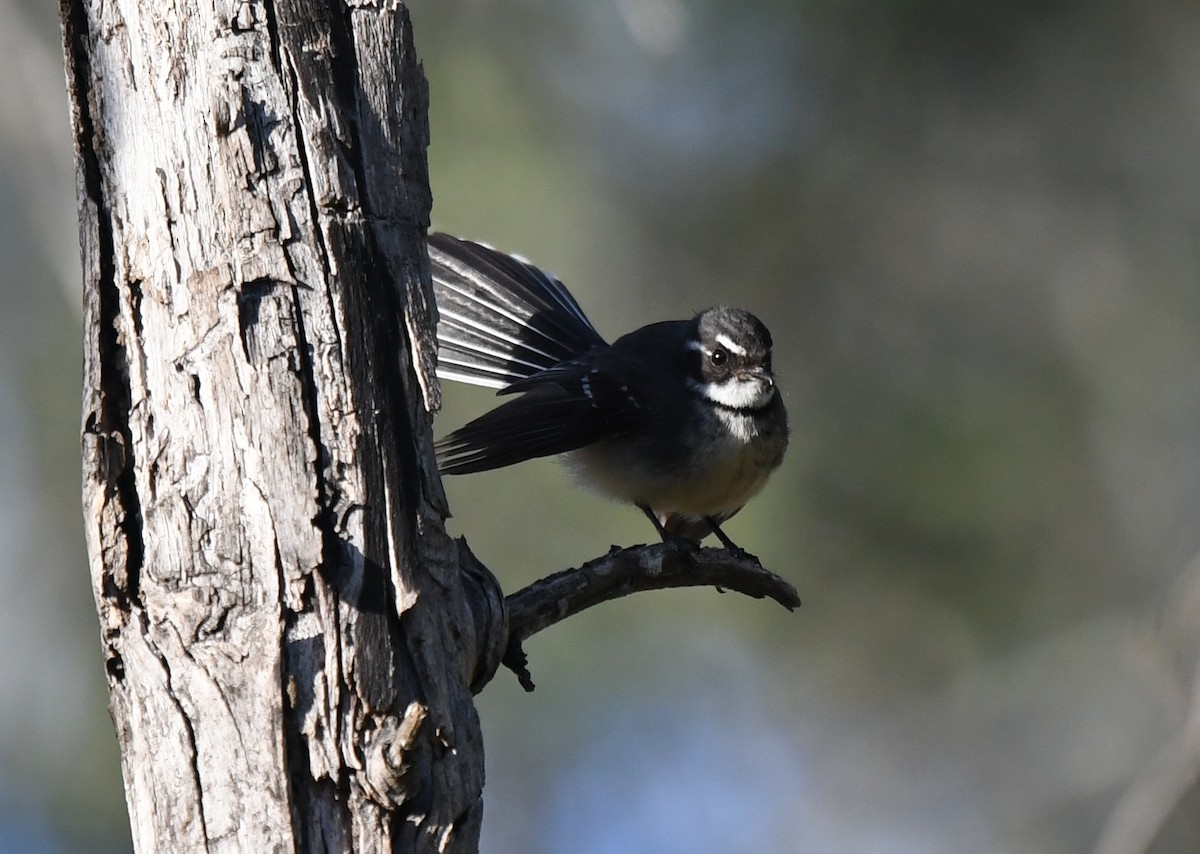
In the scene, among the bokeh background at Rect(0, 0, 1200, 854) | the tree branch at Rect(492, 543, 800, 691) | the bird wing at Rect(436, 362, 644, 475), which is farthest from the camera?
the bokeh background at Rect(0, 0, 1200, 854)

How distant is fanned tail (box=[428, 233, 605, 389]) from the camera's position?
5668 millimetres

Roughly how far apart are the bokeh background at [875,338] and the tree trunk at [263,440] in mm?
6828

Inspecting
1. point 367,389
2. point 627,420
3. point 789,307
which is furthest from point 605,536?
point 367,389

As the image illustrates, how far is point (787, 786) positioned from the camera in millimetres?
10922

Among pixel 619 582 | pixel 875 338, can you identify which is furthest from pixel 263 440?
pixel 875 338

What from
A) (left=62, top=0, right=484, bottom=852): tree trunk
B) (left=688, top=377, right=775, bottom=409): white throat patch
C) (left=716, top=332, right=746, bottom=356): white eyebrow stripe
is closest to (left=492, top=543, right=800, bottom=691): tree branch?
(left=62, top=0, right=484, bottom=852): tree trunk

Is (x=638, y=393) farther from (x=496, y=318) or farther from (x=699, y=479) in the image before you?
(x=496, y=318)

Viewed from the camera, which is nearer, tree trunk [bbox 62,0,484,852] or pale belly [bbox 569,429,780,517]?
tree trunk [bbox 62,0,484,852]

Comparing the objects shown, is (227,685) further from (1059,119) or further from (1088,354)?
(1059,119)

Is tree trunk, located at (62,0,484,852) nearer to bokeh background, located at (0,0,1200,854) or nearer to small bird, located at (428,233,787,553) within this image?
small bird, located at (428,233,787,553)

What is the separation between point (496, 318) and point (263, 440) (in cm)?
322

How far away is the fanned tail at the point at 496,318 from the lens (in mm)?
5668

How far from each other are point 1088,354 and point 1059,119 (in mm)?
2053

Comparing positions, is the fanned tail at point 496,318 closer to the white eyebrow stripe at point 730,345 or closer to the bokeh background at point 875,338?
the white eyebrow stripe at point 730,345
